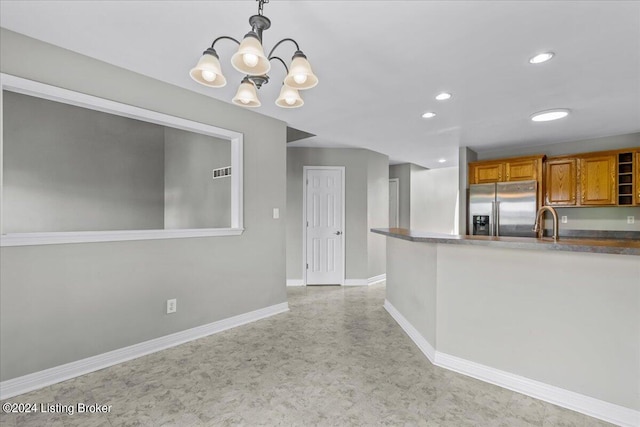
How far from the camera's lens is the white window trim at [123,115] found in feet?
6.95

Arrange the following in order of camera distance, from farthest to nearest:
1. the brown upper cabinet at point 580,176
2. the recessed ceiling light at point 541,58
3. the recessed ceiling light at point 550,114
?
the brown upper cabinet at point 580,176, the recessed ceiling light at point 550,114, the recessed ceiling light at point 541,58

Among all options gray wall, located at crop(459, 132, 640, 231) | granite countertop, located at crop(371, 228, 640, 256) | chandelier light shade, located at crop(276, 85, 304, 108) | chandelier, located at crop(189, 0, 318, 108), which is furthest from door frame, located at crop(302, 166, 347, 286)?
chandelier, located at crop(189, 0, 318, 108)

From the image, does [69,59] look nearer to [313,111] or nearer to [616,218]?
[313,111]

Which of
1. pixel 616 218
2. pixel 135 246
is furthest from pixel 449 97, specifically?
pixel 616 218

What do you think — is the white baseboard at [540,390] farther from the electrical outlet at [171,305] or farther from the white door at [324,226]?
the white door at [324,226]

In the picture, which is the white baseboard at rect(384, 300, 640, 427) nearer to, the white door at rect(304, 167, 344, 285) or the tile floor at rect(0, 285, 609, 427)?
the tile floor at rect(0, 285, 609, 427)

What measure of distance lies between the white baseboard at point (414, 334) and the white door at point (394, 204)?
12.5ft

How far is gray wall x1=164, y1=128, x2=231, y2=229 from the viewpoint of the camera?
4117 millimetres

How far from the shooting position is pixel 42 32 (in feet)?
6.91

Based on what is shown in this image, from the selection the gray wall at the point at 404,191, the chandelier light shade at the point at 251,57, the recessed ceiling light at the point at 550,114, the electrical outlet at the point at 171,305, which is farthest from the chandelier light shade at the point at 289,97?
the gray wall at the point at 404,191

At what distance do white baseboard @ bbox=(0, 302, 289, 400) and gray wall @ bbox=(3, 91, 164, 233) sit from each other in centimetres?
194

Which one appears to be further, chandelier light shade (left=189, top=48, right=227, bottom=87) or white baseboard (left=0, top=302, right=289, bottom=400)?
white baseboard (left=0, top=302, right=289, bottom=400)

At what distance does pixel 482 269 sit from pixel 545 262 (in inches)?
15.7

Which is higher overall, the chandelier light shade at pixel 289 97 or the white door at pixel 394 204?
the chandelier light shade at pixel 289 97
